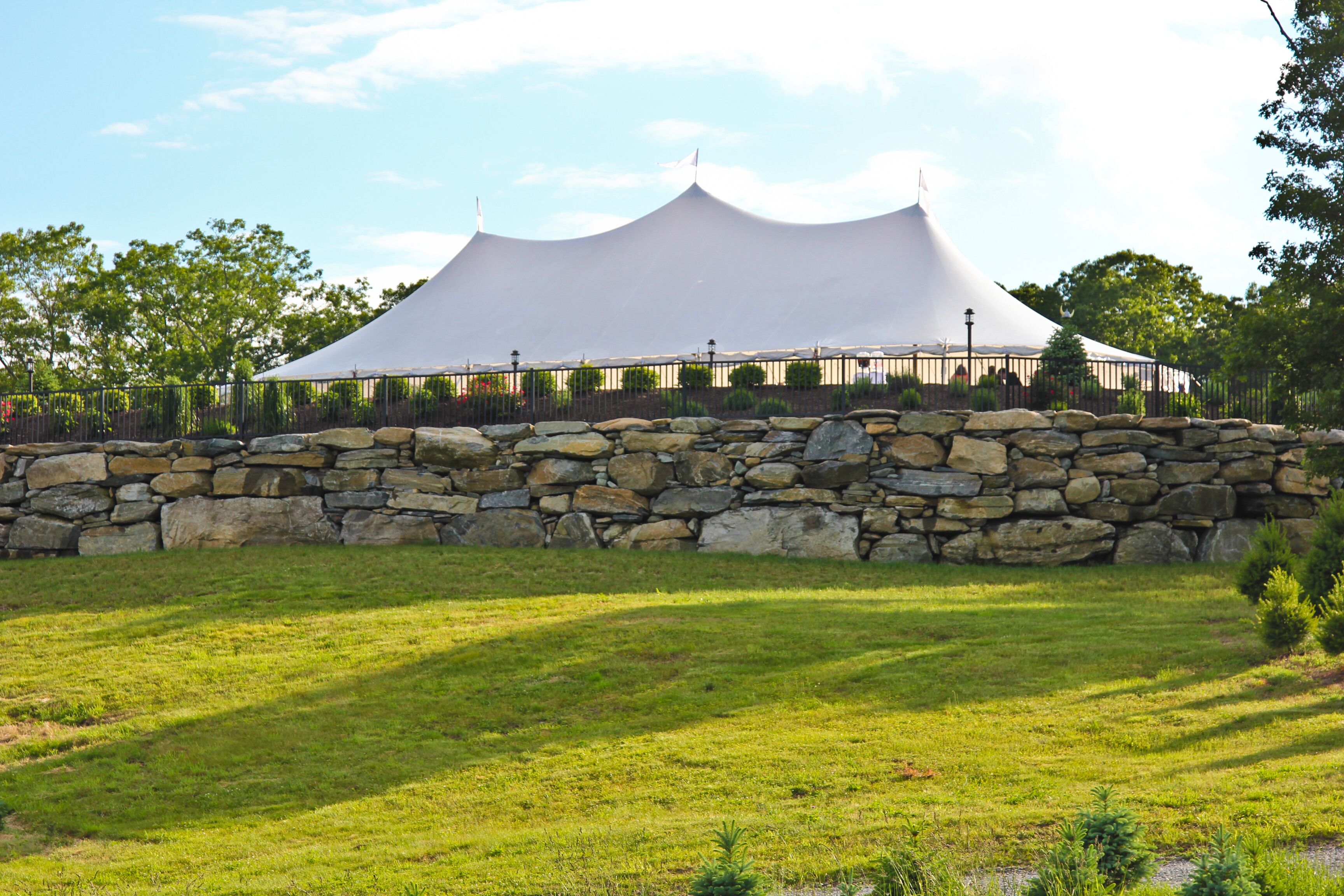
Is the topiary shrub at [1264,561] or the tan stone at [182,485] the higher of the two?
the tan stone at [182,485]

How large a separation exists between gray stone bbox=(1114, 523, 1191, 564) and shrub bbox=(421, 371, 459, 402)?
7.46m

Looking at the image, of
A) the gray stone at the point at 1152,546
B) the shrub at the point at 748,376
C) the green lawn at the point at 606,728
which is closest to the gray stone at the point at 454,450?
the green lawn at the point at 606,728

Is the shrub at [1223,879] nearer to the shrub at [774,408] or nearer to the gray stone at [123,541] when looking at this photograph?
the shrub at [774,408]

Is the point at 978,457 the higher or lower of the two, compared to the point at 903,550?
higher

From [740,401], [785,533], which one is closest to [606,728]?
[785,533]

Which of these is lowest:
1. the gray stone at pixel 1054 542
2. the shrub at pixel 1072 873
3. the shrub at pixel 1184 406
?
the shrub at pixel 1072 873

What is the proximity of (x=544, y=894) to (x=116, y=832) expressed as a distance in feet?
Answer: 9.25

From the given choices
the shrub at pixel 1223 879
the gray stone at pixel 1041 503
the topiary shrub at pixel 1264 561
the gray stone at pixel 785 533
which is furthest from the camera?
the gray stone at pixel 785 533

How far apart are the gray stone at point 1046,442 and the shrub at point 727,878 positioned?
9.59 meters

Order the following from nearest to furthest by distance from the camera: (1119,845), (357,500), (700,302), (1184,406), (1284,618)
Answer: (1119,845), (1284,618), (1184,406), (357,500), (700,302)

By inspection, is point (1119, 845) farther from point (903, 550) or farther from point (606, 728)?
point (903, 550)

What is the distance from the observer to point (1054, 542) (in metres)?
12.4

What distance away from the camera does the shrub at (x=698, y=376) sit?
1466cm

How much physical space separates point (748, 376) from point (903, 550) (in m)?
3.81
